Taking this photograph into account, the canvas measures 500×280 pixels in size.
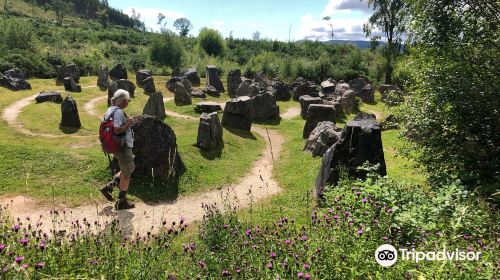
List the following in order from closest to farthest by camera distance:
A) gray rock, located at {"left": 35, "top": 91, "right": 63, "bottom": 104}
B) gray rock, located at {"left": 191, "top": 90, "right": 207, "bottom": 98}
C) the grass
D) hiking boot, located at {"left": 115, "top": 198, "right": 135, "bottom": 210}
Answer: hiking boot, located at {"left": 115, "top": 198, "right": 135, "bottom": 210} → the grass → gray rock, located at {"left": 35, "top": 91, "right": 63, "bottom": 104} → gray rock, located at {"left": 191, "top": 90, "right": 207, "bottom": 98}

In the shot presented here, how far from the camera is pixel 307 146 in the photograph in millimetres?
18250

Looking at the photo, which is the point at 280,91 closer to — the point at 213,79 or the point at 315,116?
the point at 213,79

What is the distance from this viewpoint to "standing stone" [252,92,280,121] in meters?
26.6

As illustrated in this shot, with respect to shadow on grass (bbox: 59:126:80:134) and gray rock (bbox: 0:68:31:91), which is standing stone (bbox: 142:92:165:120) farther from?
gray rock (bbox: 0:68:31:91)

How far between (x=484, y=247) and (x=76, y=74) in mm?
37588

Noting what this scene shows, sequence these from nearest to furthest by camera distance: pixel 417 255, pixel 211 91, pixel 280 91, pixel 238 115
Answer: pixel 417 255 → pixel 238 115 → pixel 211 91 → pixel 280 91

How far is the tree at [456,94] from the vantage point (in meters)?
9.75

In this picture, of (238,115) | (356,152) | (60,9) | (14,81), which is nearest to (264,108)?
(238,115)

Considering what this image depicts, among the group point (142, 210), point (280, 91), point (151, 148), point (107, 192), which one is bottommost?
point (142, 210)

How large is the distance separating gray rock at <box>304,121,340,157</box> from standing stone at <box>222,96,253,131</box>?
4.89 metres

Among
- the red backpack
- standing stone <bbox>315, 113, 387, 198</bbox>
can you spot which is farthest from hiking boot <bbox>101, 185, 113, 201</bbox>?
standing stone <bbox>315, 113, 387, 198</bbox>

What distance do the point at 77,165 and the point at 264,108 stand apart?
15.6 metres

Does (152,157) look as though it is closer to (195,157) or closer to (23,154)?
(195,157)

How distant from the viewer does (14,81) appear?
99.1 feet
